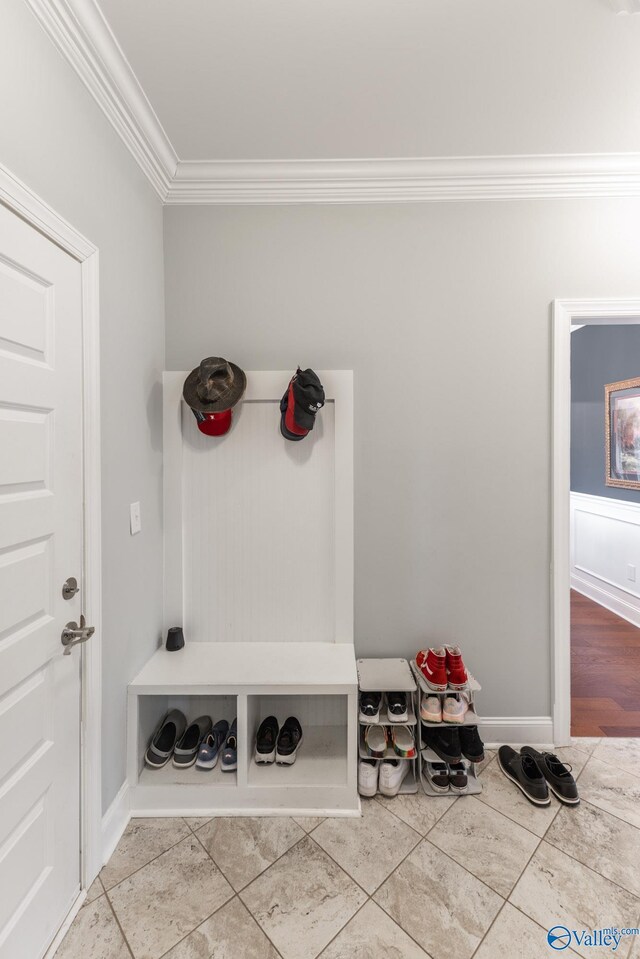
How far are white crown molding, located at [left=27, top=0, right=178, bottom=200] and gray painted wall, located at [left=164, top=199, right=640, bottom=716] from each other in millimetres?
265

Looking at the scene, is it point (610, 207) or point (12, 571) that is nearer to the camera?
point (12, 571)

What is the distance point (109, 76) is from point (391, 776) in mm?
2744

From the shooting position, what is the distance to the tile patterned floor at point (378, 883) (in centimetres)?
128

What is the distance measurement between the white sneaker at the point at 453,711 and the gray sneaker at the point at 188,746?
3.44 feet

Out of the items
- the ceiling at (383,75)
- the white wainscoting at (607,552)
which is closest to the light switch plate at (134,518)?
the ceiling at (383,75)

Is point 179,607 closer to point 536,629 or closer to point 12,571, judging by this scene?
point 12,571

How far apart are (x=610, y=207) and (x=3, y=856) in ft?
10.5

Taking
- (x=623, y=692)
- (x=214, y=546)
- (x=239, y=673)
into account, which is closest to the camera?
(x=239, y=673)

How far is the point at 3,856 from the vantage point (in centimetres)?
110

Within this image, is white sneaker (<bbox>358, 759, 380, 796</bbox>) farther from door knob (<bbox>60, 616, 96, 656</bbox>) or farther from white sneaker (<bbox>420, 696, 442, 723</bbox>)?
door knob (<bbox>60, 616, 96, 656</bbox>)

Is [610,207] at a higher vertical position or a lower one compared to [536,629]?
higher

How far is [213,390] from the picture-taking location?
193 centimetres

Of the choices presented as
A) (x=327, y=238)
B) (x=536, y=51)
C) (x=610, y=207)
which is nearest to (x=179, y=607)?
(x=327, y=238)

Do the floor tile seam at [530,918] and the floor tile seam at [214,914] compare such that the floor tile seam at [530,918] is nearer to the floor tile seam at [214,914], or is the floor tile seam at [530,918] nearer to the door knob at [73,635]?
the floor tile seam at [214,914]
